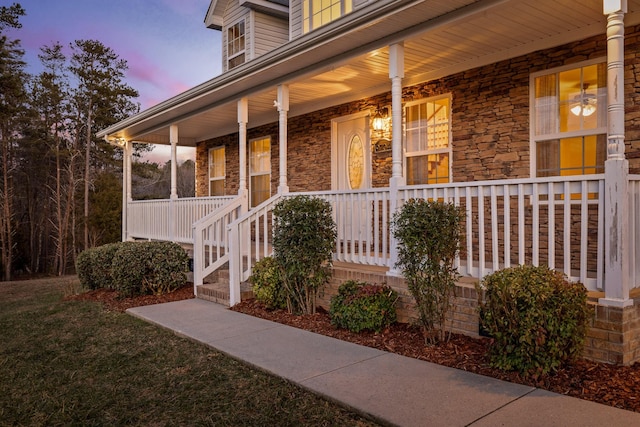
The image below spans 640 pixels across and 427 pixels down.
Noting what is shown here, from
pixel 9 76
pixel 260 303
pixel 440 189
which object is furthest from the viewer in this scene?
pixel 9 76

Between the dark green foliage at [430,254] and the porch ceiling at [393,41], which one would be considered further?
the porch ceiling at [393,41]

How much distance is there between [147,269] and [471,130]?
562 centimetres

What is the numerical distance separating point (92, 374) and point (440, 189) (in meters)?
3.91

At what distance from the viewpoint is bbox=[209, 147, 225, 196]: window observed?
1274cm

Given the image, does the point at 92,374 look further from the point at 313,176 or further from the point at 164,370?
the point at 313,176

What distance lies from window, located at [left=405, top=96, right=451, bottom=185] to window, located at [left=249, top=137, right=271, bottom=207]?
13.7 ft

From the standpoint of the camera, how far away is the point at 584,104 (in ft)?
18.9

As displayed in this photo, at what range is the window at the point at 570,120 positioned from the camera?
5641 millimetres

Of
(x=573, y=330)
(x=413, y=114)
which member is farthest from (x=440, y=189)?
(x=413, y=114)

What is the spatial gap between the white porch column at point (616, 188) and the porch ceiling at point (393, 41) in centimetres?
116

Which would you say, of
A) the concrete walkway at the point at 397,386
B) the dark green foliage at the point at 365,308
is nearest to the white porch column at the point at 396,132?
the dark green foliage at the point at 365,308

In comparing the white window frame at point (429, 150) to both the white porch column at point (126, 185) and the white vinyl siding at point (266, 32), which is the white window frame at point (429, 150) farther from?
the white porch column at point (126, 185)

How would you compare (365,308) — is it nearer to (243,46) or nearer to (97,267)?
(97,267)

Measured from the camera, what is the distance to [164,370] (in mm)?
4344
